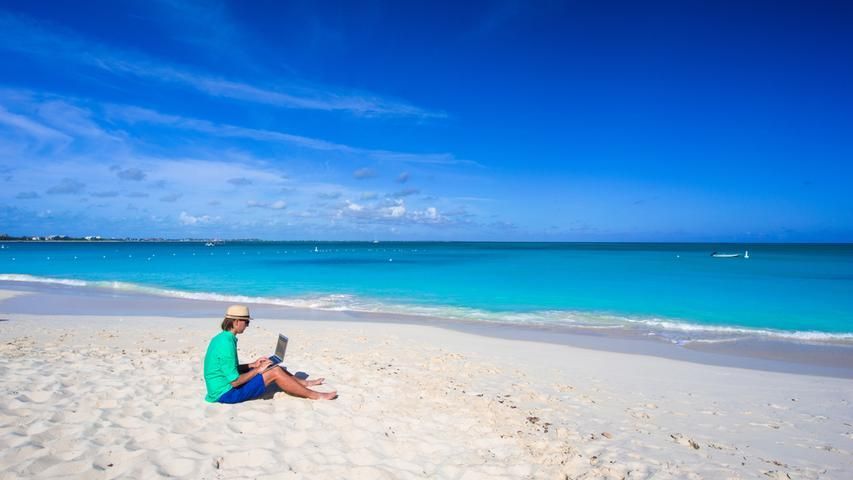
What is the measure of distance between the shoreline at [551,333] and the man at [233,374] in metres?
8.33

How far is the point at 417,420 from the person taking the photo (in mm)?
5984

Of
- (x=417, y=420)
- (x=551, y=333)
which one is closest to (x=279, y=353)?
(x=417, y=420)

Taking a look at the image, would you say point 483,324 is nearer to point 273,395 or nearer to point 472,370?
point 472,370

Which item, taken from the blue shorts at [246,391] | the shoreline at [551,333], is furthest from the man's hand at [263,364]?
the shoreline at [551,333]

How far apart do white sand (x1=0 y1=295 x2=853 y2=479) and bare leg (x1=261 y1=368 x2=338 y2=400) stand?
0.59ft

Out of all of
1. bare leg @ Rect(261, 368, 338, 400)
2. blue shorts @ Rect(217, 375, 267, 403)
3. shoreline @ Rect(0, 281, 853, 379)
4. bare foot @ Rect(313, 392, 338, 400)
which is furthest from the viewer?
shoreline @ Rect(0, 281, 853, 379)

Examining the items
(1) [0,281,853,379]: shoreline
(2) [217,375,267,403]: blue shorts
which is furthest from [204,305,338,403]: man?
(1) [0,281,853,379]: shoreline

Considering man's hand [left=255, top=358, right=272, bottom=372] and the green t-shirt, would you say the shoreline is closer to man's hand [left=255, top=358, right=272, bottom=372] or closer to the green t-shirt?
man's hand [left=255, top=358, right=272, bottom=372]

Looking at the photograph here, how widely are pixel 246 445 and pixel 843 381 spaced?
35.7 ft

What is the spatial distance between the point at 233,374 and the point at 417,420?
8.12 feet

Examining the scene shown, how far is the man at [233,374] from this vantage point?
6.11 meters

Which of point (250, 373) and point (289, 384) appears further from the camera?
point (289, 384)

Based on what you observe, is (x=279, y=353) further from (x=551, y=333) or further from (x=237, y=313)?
(x=551, y=333)

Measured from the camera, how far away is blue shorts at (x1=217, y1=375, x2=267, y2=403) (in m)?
6.09
